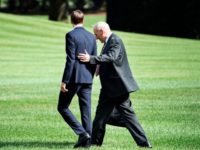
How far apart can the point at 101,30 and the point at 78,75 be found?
73 centimetres

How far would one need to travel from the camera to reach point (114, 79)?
1055cm

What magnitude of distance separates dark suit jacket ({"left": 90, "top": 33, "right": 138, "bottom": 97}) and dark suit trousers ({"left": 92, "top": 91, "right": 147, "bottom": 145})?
0.17 meters

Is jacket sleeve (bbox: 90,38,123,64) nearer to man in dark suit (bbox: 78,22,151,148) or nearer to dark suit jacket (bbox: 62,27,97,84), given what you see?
man in dark suit (bbox: 78,22,151,148)

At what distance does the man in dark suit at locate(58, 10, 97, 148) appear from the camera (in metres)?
10.5

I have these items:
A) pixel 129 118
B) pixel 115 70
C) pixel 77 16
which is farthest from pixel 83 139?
pixel 77 16

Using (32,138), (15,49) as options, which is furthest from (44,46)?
(32,138)

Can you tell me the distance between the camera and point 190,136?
1198 centimetres

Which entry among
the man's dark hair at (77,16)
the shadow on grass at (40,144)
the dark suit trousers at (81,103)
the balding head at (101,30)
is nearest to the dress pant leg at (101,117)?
the dark suit trousers at (81,103)

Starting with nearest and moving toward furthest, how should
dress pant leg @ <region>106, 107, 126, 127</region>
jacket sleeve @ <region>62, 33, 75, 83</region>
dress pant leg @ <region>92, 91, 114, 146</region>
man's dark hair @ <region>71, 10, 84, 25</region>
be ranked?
jacket sleeve @ <region>62, 33, 75, 83</region> < man's dark hair @ <region>71, 10, 84, 25</region> < dress pant leg @ <region>92, 91, 114, 146</region> < dress pant leg @ <region>106, 107, 126, 127</region>

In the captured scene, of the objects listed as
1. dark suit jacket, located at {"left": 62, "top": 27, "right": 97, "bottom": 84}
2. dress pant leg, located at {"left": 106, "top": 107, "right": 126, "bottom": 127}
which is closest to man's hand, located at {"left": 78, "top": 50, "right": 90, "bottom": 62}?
dark suit jacket, located at {"left": 62, "top": 27, "right": 97, "bottom": 84}

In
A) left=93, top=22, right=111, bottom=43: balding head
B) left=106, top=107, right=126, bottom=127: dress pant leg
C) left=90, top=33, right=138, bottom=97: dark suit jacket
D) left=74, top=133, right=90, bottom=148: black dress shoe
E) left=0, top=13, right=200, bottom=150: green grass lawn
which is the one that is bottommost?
left=0, top=13, right=200, bottom=150: green grass lawn

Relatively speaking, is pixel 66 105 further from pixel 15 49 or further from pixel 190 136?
pixel 15 49

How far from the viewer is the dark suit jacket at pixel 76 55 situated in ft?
34.4

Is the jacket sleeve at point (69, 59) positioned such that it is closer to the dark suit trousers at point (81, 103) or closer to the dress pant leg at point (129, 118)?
the dark suit trousers at point (81, 103)
